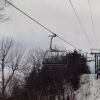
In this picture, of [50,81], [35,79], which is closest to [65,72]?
[50,81]

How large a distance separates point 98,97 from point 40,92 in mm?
8098

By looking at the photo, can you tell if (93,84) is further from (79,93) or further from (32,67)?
(32,67)

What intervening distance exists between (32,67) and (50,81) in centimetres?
384

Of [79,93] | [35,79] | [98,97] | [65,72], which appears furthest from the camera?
[65,72]

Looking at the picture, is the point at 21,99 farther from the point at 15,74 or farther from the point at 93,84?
the point at 93,84

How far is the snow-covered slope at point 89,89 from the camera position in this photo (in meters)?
48.4

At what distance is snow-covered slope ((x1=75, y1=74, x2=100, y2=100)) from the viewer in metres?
48.4

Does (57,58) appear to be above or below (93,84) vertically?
above

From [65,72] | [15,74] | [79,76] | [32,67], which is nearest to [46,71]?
[32,67]

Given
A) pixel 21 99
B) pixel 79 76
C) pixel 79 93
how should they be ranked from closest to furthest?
pixel 21 99
pixel 79 93
pixel 79 76

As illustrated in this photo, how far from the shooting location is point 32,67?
45312 millimetres

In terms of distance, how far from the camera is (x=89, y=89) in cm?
5156

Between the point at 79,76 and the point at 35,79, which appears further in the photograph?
the point at 79,76

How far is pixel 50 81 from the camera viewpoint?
1875 inches
